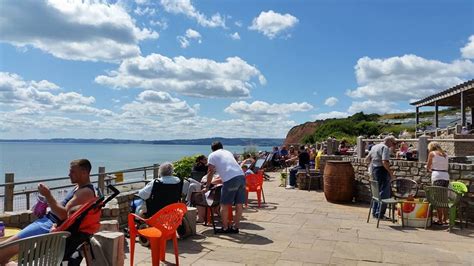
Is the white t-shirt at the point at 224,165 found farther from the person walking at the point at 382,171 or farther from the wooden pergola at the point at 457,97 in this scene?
the wooden pergola at the point at 457,97

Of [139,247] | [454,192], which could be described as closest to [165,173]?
[139,247]

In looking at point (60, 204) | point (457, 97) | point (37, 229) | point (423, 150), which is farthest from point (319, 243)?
point (457, 97)

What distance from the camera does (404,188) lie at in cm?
786

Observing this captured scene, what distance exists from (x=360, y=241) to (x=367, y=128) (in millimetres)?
36593

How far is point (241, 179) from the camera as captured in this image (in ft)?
19.9

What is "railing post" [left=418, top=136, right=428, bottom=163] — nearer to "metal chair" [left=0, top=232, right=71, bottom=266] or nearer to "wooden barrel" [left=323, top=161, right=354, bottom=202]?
"wooden barrel" [left=323, top=161, right=354, bottom=202]

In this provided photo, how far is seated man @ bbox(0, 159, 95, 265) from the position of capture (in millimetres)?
3248

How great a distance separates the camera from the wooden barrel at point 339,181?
896cm

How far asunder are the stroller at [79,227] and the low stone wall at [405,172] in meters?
6.41

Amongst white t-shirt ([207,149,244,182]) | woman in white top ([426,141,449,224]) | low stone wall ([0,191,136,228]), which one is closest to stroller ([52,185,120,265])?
low stone wall ([0,191,136,228])

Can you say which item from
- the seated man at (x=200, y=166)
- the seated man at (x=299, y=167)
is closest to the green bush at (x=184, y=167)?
the seated man at (x=299, y=167)

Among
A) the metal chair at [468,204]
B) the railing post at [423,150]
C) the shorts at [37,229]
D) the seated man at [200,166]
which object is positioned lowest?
the metal chair at [468,204]

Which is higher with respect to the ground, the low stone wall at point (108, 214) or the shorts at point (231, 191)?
the shorts at point (231, 191)

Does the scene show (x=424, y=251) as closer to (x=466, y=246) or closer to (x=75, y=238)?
(x=466, y=246)
